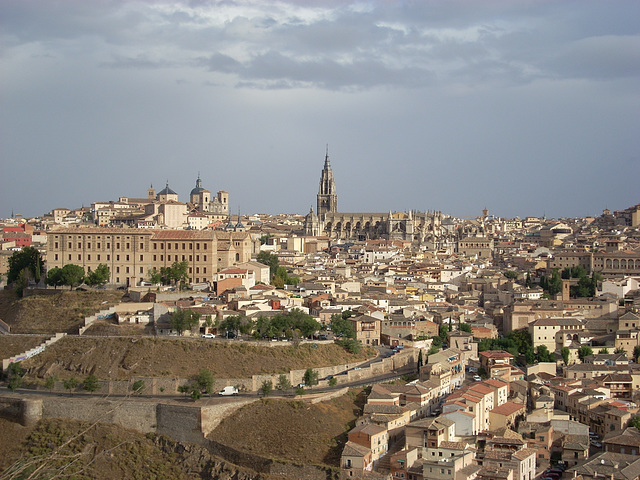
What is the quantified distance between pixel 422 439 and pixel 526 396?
7.39 metres

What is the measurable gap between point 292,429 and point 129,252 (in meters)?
20.0

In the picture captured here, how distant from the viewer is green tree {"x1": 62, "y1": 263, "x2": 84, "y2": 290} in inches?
1674

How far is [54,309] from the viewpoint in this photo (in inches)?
1578

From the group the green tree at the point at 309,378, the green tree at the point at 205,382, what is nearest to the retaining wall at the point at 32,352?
the green tree at the point at 205,382

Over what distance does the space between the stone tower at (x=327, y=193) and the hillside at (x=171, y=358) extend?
71488mm

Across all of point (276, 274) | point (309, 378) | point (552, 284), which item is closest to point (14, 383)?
point (309, 378)

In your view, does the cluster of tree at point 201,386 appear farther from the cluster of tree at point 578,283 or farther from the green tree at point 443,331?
the cluster of tree at point 578,283

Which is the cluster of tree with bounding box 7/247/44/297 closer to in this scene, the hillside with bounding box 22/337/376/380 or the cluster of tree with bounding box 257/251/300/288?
the hillside with bounding box 22/337/376/380

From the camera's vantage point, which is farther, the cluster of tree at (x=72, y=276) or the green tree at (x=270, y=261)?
the green tree at (x=270, y=261)

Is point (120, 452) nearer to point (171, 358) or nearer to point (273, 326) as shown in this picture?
point (171, 358)

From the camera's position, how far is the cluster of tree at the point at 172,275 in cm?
4362

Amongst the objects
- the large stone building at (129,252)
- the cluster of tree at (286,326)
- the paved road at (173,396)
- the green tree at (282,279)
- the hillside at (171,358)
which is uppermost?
the large stone building at (129,252)

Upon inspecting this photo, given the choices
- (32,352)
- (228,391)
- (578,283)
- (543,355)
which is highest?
(578,283)

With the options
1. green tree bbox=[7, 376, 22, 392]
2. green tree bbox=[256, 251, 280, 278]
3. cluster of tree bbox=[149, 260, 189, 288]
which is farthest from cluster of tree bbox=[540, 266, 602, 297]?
green tree bbox=[7, 376, 22, 392]
